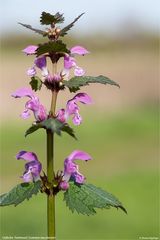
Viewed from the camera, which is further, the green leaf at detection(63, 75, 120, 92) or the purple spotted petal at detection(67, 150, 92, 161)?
the purple spotted petal at detection(67, 150, 92, 161)

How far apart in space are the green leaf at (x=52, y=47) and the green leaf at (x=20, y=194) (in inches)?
15.3

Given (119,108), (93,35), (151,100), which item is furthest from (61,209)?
(93,35)

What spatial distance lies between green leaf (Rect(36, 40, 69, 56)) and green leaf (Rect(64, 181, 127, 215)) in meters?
0.42

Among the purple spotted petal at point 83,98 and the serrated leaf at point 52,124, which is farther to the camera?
the purple spotted petal at point 83,98

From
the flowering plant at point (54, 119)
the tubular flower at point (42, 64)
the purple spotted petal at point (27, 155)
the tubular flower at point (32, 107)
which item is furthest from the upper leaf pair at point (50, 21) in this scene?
the purple spotted petal at point (27, 155)

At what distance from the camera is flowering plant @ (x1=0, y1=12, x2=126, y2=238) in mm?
2000

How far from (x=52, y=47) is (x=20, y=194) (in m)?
0.44

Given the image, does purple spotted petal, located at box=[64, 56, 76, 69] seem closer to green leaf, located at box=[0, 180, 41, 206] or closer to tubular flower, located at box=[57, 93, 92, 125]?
tubular flower, located at box=[57, 93, 92, 125]

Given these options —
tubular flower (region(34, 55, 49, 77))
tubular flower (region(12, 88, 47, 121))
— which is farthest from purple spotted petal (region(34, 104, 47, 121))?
tubular flower (region(34, 55, 49, 77))

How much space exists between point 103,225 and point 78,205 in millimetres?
5513

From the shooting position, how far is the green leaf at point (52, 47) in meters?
1.96

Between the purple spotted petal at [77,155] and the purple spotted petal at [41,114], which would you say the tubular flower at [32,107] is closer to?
the purple spotted petal at [41,114]

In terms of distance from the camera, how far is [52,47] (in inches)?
77.5

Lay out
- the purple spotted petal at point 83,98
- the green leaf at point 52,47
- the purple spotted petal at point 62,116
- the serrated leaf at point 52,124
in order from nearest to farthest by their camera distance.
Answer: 1. the serrated leaf at point 52,124
2. the green leaf at point 52,47
3. the purple spotted petal at point 62,116
4. the purple spotted petal at point 83,98
